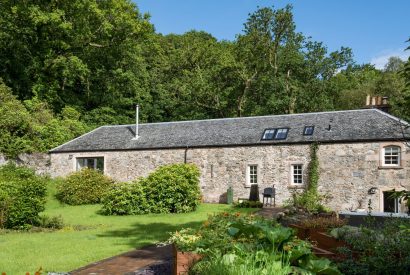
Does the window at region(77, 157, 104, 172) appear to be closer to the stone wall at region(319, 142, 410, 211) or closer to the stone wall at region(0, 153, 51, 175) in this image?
the stone wall at region(0, 153, 51, 175)

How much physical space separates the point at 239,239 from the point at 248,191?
61.2 ft

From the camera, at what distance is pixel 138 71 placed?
44125mm

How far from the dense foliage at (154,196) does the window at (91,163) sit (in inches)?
357

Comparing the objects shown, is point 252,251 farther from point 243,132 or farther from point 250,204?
point 243,132

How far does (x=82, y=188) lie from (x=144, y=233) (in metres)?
11.7

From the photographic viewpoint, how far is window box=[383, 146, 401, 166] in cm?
2136

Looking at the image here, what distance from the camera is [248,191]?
24.9m

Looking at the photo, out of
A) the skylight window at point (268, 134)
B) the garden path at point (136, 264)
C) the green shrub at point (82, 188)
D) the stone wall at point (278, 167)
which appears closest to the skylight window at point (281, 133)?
the skylight window at point (268, 134)

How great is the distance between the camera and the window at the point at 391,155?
70.1ft

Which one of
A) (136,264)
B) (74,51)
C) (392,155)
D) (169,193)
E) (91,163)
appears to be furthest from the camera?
(74,51)

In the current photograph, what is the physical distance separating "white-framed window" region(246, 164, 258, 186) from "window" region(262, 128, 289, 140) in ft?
6.07

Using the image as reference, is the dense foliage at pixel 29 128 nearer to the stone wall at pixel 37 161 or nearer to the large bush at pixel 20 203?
the stone wall at pixel 37 161

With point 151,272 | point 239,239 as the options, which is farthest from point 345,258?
point 151,272

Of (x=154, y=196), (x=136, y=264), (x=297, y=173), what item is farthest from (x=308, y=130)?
(x=136, y=264)
